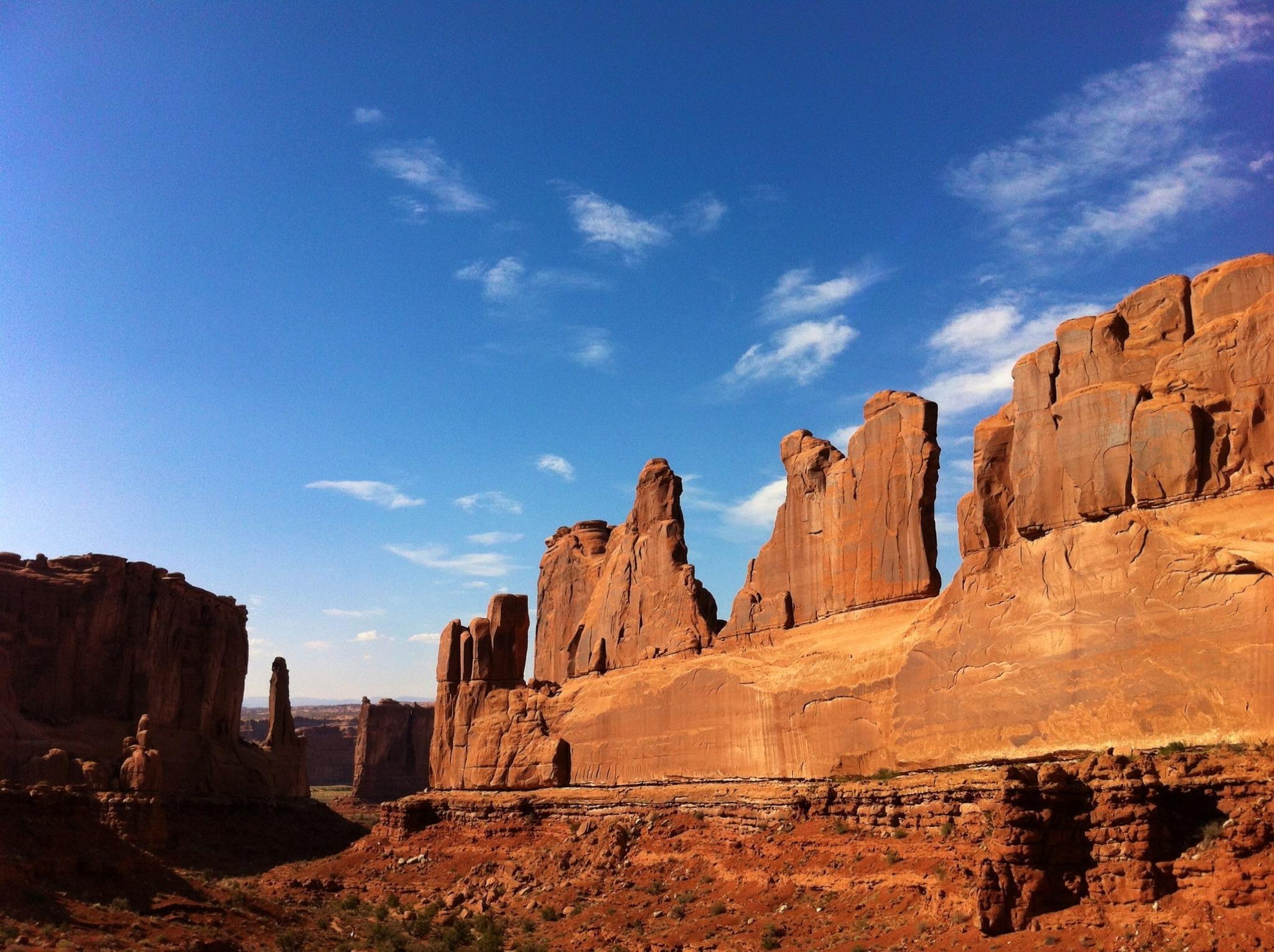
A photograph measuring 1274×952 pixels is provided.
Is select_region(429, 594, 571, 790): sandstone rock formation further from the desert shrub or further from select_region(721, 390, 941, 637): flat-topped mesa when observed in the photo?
the desert shrub

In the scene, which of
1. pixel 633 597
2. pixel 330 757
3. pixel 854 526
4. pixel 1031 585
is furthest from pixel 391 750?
pixel 1031 585

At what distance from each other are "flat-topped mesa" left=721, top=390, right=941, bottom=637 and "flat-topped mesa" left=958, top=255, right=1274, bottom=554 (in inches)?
109

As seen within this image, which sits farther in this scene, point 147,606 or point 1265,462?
point 147,606

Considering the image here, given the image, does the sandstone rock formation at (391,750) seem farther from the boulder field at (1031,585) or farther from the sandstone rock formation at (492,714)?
the boulder field at (1031,585)

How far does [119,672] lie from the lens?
57562 mm

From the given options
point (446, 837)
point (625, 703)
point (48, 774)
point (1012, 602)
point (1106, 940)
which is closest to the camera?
point (1106, 940)

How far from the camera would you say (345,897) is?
115 ft

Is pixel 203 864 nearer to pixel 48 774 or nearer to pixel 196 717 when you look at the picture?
pixel 48 774

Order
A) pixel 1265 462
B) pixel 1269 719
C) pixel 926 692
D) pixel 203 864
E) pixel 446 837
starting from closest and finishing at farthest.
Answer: pixel 1269 719 < pixel 1265 462 < pixel 926 692 < pixel 446 837 < pixel 203 864

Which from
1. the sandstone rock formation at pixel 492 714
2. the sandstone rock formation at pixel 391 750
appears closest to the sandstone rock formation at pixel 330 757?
the sandstone rock formation at pixel 391 750

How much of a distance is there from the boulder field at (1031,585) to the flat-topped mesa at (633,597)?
0.79 metres

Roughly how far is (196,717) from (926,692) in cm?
4748

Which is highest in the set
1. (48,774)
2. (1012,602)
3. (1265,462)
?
(1265,462)

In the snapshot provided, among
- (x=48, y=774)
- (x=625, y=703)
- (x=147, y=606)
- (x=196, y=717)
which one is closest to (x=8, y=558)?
(x=147, y=606)
